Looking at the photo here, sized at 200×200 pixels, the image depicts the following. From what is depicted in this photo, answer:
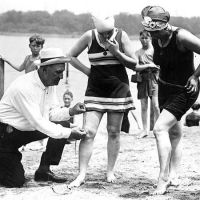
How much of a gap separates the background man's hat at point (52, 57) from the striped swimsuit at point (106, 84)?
0.39 meters

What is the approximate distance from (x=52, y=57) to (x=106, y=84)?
0.66 metres

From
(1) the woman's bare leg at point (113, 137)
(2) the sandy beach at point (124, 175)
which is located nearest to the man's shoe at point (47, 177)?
(2) the sandy beach at point (124, 175)

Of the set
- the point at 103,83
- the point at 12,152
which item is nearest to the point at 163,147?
the point at 103,83

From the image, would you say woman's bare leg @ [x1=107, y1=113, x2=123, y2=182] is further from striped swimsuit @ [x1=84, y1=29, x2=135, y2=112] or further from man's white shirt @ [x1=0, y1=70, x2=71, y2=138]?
man's white shirt @ [x1=0, y1=70, x2=71, y2=138]

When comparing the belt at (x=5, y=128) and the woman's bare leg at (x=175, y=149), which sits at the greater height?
the belt at (x=5, y=128)

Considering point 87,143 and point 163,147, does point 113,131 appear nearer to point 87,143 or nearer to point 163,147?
point 87,143

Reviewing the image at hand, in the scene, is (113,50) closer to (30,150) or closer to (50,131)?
(50,131)

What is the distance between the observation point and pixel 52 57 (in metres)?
5.73

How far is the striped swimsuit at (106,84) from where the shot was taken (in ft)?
19.8

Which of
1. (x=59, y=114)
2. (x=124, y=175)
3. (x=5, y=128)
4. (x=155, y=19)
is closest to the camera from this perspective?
(x=155, y=19)

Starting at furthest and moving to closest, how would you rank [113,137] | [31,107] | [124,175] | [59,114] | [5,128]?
[124,175] → [113,137] → [59,114] → [5,128] → [31,107]

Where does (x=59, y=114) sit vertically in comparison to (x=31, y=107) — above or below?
below

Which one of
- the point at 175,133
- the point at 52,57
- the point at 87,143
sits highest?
the point at 52,57

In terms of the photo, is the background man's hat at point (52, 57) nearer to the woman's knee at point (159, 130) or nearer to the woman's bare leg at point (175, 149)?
the woman's knee at point (159, 130)
